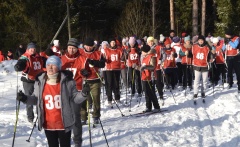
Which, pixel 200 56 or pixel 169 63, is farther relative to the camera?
pixel 169 63

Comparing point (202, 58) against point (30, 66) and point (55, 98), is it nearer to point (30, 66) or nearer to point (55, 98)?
point (30, 66)

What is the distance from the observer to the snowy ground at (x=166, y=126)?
24.0ft

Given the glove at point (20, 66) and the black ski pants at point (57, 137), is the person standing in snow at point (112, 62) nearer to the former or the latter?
the glove at point (20, 66)

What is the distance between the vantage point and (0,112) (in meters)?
10.4

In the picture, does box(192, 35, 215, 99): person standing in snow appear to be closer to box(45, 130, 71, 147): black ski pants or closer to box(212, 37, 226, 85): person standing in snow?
box(212, 37, 226, 85): person standing in snow

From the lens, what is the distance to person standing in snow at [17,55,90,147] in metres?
5.13

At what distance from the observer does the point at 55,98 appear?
5.13 m

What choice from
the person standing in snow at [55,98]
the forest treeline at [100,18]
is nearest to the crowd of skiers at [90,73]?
the person standing in snow at [55,98]

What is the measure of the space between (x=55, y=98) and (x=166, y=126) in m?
4.10

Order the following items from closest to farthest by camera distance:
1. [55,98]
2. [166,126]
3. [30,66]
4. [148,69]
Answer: [55,98], [30,66], [166,126], [148,69]

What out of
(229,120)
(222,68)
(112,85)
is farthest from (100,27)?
(229,120)

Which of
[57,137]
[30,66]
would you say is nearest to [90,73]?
[30,66]

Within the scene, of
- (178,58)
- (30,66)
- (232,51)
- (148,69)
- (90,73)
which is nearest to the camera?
(90,73)

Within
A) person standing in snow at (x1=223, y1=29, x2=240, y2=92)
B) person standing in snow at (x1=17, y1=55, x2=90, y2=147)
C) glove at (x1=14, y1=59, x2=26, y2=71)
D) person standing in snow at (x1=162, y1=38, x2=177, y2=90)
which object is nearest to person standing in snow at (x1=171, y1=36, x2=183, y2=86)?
person standing in snow at (x1=162, y1=38, x2=177, y2=90)
